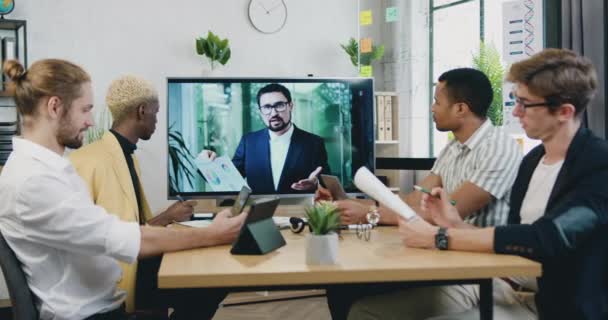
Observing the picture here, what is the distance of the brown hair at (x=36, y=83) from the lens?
1740 millimetres

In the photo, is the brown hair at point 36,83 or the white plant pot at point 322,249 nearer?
the white plant pot at point 322,249

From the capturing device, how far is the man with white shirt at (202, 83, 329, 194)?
3.23 m

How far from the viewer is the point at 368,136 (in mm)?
3352

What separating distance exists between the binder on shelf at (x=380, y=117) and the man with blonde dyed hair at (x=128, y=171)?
8.65ft

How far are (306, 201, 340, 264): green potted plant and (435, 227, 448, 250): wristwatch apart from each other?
31 centimetres

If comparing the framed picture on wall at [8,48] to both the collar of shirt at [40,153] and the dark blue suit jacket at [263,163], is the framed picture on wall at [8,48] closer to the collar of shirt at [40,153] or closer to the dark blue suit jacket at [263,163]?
the dark blue suit jacket at [263,163]

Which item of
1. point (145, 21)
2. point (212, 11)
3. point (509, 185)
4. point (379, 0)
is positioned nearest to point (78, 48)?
point (145, 21)

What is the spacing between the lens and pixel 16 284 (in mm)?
1561

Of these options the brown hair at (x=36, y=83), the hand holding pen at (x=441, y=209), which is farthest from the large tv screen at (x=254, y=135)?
the brown hair at (x=36, y=83)

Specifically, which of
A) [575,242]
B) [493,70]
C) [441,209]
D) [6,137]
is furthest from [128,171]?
[493,70]

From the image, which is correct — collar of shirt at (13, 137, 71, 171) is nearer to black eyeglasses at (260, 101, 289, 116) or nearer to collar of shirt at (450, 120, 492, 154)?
collar of shirt at (450, 120, 492, 154)

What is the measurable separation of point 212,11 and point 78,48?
105 cm

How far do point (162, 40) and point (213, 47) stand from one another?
0.42 metres

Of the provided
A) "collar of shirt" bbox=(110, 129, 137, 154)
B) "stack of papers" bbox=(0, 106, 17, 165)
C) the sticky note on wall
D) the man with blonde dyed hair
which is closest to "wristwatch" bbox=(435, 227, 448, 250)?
the man with blonde dyed hair
